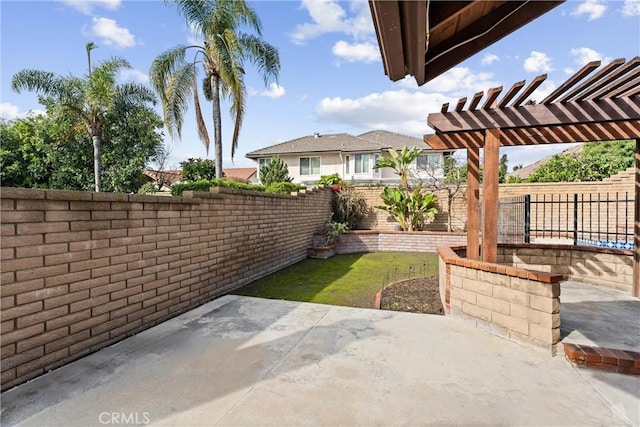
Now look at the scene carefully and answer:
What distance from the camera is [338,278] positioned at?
25.4 ft

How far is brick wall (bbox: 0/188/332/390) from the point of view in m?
2.81

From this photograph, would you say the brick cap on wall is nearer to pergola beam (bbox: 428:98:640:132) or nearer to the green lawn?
the green lawn

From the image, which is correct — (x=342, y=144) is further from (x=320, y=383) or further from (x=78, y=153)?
(x=320, y=383)

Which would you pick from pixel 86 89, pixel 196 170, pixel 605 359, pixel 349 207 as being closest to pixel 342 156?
pixel 196 170

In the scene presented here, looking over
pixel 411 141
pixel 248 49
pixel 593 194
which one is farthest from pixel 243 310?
pixel 411 141

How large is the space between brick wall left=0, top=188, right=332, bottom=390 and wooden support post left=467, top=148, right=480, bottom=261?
457 cm

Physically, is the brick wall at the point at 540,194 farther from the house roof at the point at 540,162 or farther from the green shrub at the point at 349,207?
the house roof at the point at 540,162

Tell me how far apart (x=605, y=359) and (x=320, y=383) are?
304 cm

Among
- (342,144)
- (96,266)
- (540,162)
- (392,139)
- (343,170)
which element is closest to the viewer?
(96,266)

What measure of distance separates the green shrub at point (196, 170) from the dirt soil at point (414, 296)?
691 inches

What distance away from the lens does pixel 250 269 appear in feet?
23.3

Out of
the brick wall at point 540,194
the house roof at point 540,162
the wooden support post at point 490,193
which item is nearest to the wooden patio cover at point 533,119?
the wooden support post at point 490,193

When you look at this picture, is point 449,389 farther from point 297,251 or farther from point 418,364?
point 297,251

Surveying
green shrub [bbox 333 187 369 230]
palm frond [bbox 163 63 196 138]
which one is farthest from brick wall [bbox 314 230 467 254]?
palm frond [bbox 163 63 196 138]
